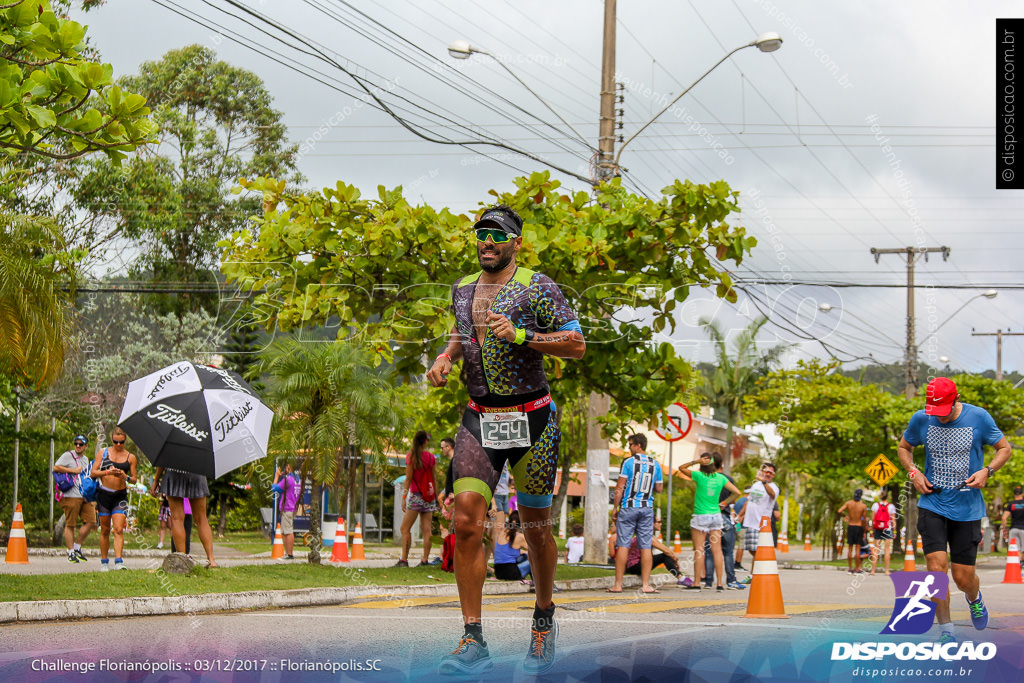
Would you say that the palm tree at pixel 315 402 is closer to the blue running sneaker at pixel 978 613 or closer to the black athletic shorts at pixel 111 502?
the black athletic shorts at pixel 111 502

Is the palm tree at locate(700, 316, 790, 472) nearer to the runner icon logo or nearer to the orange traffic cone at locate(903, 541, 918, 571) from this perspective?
the orange traffic cone at locate(903, 541, 918, 571)

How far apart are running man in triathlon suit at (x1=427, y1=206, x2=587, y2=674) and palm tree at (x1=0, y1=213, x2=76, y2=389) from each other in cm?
719

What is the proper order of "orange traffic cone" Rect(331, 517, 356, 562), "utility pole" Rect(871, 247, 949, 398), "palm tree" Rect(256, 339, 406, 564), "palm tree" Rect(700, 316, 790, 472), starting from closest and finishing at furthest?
"palm tree" Rect(256, 339, 406, 564), "orange traffic cone" Rect(331, 517, 356, 562), "utility pole" Rect(871, 247, 949, 398), "palm tree" Rect(700, 316, 790, 472)

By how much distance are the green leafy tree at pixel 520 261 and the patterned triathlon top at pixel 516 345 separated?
660 cm

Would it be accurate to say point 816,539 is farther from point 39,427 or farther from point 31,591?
point 31,591

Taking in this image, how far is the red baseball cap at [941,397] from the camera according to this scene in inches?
310

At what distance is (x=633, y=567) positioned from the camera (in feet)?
50.6

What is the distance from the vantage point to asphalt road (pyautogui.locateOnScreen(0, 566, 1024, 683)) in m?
5.43

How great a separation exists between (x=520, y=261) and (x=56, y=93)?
5.79 m

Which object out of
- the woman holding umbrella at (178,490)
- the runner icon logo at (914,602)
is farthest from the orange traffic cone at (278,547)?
the runner icon logo at (914,602)

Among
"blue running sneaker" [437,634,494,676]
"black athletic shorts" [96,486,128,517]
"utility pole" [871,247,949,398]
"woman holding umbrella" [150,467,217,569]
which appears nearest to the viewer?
"blue running sneaker" [437,634,494,676]

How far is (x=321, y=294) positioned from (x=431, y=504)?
11.6ft

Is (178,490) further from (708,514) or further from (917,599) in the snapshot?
(917,599)

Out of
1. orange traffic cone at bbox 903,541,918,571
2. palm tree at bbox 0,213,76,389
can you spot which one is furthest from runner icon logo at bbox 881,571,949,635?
orange traffic cone at bbox 903,541,918,571
